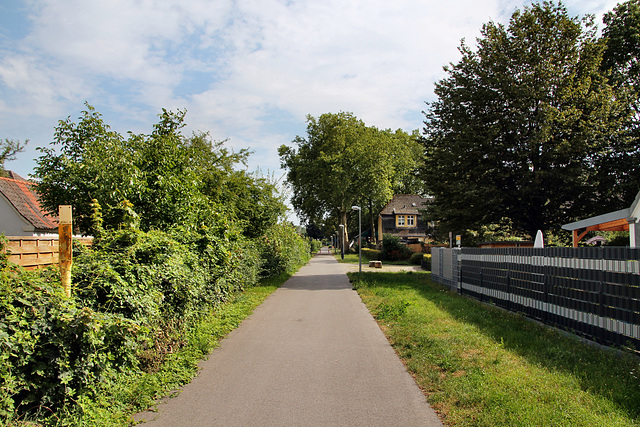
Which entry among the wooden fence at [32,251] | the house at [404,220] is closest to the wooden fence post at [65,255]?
the wooden fence at [32,251]

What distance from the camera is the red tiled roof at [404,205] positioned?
66.2 meters

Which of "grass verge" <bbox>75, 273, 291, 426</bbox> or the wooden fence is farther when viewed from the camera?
the wooden fence

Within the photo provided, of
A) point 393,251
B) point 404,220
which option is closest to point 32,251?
point 393,251

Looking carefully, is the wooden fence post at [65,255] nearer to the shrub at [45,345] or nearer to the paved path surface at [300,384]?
the shrub at [45,345]

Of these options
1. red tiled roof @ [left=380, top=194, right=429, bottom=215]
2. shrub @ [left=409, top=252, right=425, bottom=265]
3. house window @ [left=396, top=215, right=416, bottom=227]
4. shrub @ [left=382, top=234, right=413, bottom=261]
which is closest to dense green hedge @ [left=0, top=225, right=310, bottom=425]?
shrub @ [left=409, top=252, right=425, bottom=265]

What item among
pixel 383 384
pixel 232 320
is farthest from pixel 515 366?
pixel 232 320

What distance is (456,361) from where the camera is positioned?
6570 mm

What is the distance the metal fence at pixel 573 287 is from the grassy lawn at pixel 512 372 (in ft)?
1.10

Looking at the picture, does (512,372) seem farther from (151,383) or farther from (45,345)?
(45,345)

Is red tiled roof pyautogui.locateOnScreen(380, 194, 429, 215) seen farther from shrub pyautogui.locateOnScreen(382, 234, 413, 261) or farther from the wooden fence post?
the wooden fence post

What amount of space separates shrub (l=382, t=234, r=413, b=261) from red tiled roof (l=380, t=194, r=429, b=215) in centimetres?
2268

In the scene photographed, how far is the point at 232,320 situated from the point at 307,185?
46.8 metres

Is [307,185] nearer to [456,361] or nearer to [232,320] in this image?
[232,320]

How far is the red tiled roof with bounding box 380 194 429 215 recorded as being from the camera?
66188 mm
